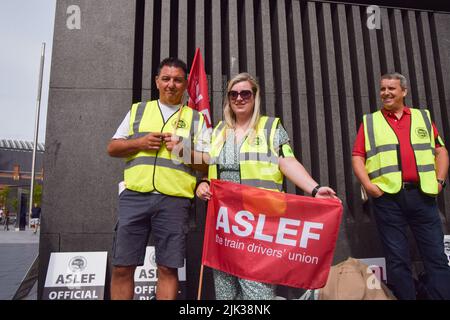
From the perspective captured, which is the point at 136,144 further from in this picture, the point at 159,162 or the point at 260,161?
the point at 260,161

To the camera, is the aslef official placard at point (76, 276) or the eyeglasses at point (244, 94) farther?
the aslef official placard at point (76, 276)

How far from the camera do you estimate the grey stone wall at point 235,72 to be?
13.2 feet

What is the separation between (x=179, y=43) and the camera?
178 inches

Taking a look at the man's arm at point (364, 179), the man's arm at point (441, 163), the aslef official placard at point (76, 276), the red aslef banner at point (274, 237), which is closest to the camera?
the red aslef banner at point (274, 237)

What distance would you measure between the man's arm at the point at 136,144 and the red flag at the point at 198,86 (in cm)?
123

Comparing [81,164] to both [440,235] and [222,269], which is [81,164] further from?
[440,235]

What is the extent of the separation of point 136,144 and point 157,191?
39 centimetres

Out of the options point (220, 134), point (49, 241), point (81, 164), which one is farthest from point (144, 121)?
point (49, 241)

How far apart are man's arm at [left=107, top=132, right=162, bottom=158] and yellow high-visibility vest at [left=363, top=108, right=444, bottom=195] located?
208 centimetres

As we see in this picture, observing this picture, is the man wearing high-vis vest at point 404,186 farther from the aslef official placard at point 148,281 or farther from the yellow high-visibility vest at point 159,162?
the aslef official placard at point 148,281

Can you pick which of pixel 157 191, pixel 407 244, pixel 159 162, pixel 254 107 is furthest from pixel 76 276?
pixel 407 244

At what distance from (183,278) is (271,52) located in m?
3.35

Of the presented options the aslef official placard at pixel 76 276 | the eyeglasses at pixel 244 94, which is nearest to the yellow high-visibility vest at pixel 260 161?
the eyeglasses at pixel 244 94
